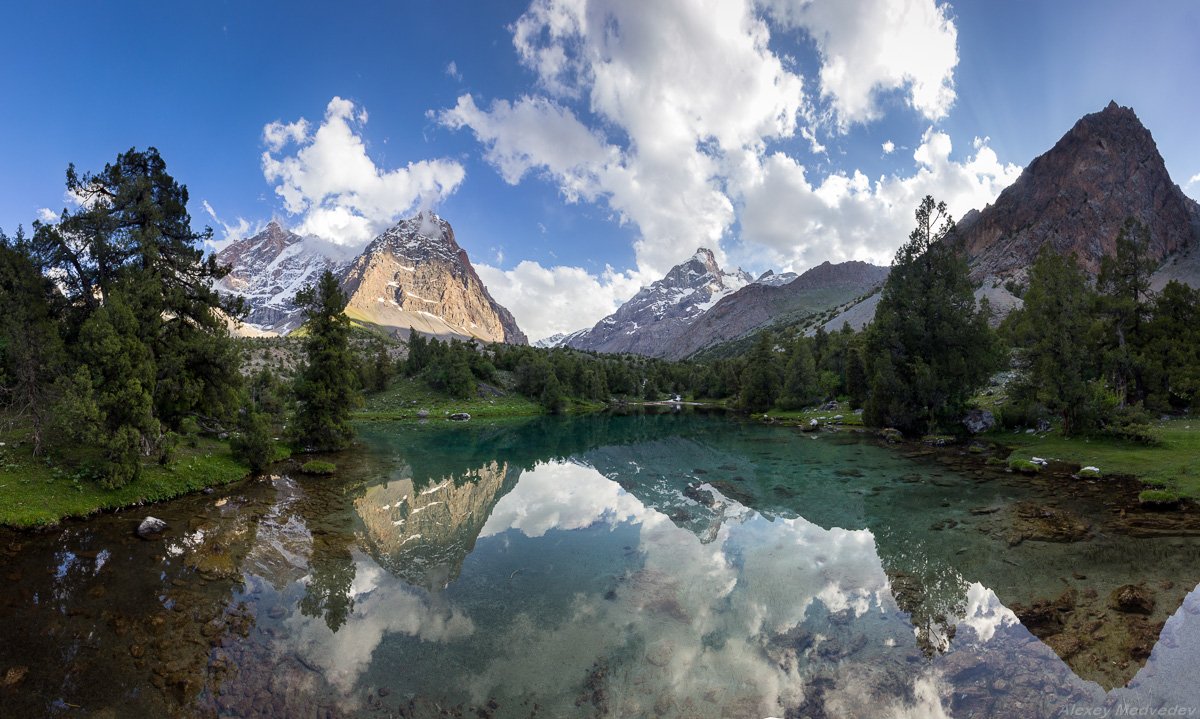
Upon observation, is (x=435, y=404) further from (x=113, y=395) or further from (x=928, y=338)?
(x=928, y=338)

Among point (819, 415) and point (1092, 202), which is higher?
point (1092, 202)

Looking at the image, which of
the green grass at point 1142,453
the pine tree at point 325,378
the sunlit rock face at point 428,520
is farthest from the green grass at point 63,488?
the green grass at point 1142,453

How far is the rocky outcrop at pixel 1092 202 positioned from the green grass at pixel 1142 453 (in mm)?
145897

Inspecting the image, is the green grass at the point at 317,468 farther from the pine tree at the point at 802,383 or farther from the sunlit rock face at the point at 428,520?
the pine tree at the point at 802,383

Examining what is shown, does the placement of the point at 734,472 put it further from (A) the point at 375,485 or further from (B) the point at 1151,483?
(A) the point at 375,485

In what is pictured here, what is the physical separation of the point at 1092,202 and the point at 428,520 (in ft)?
752

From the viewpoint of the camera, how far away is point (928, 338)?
46.3m

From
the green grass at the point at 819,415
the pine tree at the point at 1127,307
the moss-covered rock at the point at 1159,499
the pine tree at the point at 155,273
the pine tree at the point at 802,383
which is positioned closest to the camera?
the moss-covered rock at the point at 1159,499

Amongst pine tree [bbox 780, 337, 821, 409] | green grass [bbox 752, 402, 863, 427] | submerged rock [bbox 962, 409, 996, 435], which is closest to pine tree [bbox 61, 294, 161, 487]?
submerged rock [bbox 962, 409, 996, 435]

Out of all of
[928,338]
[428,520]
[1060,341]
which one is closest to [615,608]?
[428,520]

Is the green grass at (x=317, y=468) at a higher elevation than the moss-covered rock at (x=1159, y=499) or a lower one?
higher

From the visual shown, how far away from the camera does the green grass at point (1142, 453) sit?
23.1 m

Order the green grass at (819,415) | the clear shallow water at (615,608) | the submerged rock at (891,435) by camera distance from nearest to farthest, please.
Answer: the clear shallow water at (615,608) < the submerged rock at (891,435) < the green grass at (819,415)

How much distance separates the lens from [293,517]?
927 inches
